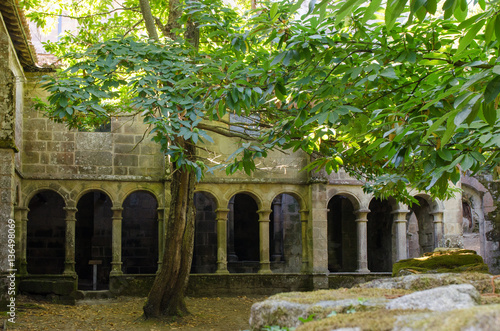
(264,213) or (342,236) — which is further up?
(264,213)

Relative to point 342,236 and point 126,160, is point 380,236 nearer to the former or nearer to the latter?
point 342,236

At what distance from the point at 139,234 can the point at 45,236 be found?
240cm

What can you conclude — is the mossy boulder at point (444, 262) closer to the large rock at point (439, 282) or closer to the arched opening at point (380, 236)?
the large rock at point (439, 282)

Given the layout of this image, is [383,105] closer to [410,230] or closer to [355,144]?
[355,144]

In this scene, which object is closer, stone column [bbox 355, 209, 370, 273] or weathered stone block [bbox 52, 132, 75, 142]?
weathered stone block [bbox 52, 132, 75, 142]

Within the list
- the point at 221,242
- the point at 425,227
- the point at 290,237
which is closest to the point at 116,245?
the point at 221,242

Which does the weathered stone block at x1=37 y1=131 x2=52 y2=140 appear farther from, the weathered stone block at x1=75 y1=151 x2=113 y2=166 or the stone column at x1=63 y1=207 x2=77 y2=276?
the stone column at x1=63 y1=207 x2=77 y2=276

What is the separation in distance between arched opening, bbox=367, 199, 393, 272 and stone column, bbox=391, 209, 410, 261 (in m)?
1.72

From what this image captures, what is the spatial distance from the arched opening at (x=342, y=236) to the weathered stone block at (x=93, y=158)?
6790mm

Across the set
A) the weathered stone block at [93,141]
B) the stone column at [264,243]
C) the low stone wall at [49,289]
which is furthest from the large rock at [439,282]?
the weathered stone block at [93,141]

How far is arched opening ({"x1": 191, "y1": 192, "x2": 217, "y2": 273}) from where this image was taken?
14953 mm

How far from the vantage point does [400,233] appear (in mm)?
13164

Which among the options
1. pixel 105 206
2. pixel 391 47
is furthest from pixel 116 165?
pixel 391 47

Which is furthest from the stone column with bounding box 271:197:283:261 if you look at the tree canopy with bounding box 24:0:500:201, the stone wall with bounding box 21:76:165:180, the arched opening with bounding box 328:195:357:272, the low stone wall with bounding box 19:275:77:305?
the tree canopy with bounding box 24:0:500:201
